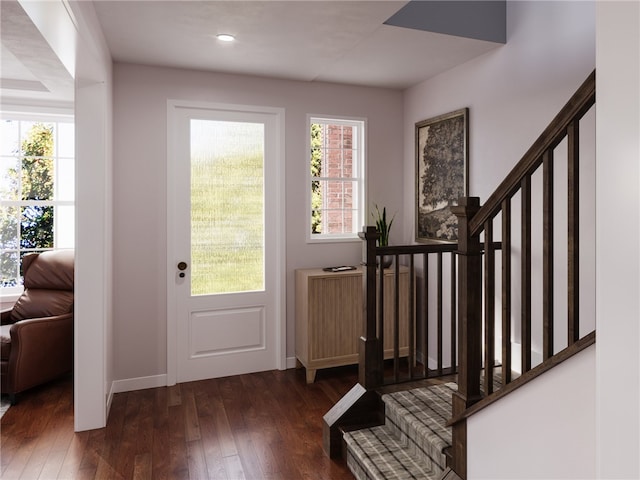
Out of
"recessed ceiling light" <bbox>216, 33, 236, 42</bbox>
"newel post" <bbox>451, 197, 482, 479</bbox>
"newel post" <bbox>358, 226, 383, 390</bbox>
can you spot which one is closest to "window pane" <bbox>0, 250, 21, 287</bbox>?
"recessed ceiling light" <bbox>216, 33, 236, 42</bbox>

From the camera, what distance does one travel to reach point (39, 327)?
3438 millimetres

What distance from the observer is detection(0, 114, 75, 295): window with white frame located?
4.19 metres

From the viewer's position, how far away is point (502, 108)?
10.2ft

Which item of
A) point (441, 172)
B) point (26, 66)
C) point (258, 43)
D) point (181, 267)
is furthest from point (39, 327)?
point (441, 172)

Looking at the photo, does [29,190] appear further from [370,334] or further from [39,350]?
[370,334]

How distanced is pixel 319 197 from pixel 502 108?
1.67 metres

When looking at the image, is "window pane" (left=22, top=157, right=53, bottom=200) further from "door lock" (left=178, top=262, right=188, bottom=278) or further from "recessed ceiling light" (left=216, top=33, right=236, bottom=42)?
"recessed ceiling light" (left=216, top=33, right=236, bottom=42)

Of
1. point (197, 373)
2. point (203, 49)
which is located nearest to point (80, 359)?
point (197, 373)

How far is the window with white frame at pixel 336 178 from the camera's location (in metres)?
4.09

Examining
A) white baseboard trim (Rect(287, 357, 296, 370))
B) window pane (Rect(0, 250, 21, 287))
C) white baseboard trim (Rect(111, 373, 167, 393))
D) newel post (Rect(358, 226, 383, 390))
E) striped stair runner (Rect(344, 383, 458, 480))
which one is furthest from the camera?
window pane (Rect(0, 250, 21, 287))

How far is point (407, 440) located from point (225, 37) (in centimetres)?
258

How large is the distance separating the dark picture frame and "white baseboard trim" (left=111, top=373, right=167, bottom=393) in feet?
7.96

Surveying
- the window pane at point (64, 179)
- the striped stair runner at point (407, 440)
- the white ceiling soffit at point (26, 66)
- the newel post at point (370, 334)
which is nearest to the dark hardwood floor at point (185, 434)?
the striped stair runner at point (407, 440)

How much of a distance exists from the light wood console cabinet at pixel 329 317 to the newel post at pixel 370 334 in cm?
99
